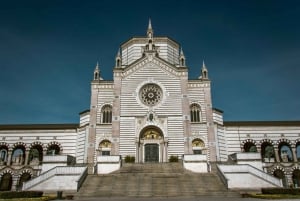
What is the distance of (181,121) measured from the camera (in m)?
35.4

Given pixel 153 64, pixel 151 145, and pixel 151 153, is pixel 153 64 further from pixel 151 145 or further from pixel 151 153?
pixel 151 153

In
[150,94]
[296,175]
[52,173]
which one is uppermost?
[150,94]

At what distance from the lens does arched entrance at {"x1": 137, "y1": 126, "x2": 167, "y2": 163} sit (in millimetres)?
34281

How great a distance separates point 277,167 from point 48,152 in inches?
1233

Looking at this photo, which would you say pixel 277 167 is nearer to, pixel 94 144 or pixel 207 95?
pixel 207 95

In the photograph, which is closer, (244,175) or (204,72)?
(244,175)

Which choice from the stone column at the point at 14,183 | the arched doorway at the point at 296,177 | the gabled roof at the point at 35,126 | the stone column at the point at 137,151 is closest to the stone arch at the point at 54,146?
the gabled roof at the point at 35,126

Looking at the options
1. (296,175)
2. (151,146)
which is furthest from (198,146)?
(296,175)

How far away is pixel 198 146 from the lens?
35.3 meters

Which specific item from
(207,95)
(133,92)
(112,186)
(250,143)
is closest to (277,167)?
(250,143)

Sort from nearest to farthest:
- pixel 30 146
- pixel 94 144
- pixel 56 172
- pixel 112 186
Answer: pixel 112 186 < pixel 56 172 < pixel 94 144 < pixel 30 146

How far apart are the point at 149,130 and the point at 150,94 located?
4972 millimetres

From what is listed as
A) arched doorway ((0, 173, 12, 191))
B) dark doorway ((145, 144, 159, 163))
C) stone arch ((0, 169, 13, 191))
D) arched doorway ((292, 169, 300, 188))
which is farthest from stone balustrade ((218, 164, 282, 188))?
arched doorway ((0, 173, 12, 191))

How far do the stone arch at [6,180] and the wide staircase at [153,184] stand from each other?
17.1 meters
